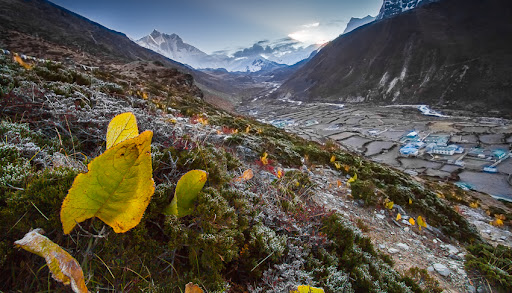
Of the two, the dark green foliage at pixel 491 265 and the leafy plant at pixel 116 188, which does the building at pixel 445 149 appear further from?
the leafy plant at pixel 116 188

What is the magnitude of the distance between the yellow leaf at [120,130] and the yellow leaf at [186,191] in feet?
1.78

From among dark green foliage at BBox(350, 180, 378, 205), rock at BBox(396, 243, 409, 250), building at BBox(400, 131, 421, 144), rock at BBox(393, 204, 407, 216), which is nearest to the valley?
building at BBox(400, 131, 421, 144)

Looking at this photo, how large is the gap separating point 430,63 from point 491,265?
11218 cm

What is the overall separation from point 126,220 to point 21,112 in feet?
11.3

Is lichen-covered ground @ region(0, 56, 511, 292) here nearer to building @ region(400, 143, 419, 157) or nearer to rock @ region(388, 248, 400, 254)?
rock @ region(388, 248, 400, 254)

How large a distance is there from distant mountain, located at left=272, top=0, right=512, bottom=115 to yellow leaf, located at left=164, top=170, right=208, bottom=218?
3444 inches

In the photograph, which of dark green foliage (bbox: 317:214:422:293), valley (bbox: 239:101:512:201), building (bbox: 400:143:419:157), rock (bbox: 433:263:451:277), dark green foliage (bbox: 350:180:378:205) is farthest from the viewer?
building (bbox: 400:143:419:157)

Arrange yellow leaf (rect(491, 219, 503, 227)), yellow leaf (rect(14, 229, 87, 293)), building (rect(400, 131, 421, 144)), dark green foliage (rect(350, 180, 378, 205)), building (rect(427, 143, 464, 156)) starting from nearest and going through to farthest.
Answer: yellow leaf (rect(14, 229, 87, 293)) < dark green foliage (rect(350, 180, 378, 205)) < yellow leaf (rect(491, 219, 503, 227)) < building (rect(427, 143, 464, 156)) < building (rect(400, 131, 421, 144))

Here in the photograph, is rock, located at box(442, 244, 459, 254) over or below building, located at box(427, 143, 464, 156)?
over

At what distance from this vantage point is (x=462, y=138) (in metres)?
36.3

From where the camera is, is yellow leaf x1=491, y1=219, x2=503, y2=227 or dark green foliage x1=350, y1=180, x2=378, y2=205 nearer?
dark green foliage x1=350, y1=180, x2=378, y2=205

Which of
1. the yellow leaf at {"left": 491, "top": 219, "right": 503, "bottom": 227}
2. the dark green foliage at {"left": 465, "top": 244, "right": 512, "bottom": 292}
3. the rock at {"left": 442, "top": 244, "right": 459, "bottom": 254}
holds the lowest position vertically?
the yellow leaf at {"left": 491, "top": 219, "right": 503, "bottom": 227}

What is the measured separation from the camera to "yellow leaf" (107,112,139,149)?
1.50 m

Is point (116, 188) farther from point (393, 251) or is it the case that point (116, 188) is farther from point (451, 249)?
point (451, 249)
